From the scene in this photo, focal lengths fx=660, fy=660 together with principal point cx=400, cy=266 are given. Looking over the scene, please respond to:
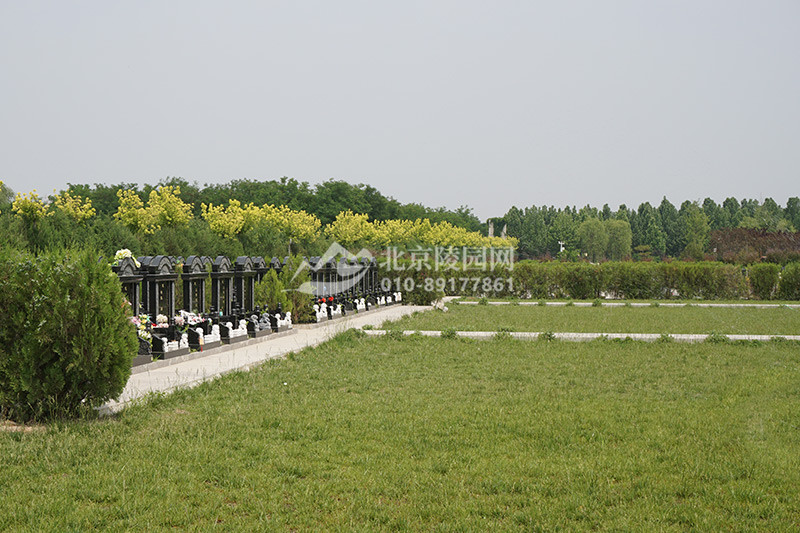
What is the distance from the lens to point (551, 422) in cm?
617

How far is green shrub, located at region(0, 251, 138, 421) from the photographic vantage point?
5957 mm

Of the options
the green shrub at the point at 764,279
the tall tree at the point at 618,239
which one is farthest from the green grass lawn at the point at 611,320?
the tall tree at the point at 618,239

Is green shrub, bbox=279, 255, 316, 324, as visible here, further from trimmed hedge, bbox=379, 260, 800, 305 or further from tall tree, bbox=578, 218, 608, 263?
tall tree, bbox=578, 218, 608, 263

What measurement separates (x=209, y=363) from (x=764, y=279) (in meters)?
25.0

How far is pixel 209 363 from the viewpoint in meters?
9.74

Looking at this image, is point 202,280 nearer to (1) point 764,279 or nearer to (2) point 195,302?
(2) point 195,302

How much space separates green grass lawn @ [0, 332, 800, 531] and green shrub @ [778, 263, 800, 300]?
21.4 metres

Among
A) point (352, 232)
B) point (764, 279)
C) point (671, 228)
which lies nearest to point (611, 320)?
point (764, 279)

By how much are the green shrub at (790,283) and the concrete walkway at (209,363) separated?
21.3 metres

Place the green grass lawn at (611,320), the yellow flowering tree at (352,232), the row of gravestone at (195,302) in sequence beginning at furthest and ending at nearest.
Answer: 1. the yellow flowering tree at (352,232)
2. the green grass lawn at (611,320)
3. the row of gravestone at (195,302)

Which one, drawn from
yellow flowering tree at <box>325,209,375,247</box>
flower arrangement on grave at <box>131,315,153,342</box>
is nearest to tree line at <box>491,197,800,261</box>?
yellow flowering tree at <box>325,209,375,247</box>

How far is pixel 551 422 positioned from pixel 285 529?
313cm

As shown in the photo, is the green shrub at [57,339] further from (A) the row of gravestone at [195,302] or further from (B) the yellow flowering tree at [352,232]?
(B) the yellow flowering tree at [352,232]

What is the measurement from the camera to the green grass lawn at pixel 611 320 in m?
14.9
